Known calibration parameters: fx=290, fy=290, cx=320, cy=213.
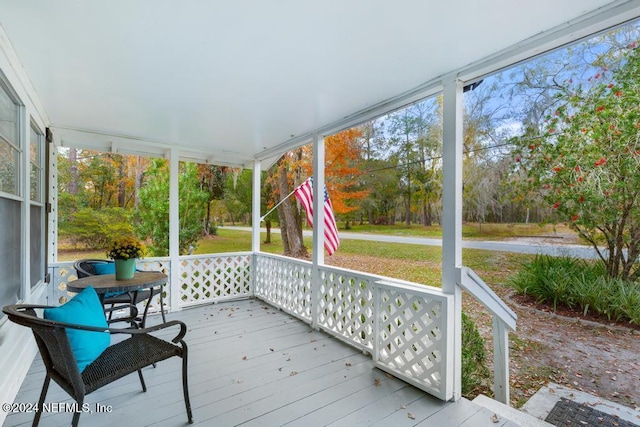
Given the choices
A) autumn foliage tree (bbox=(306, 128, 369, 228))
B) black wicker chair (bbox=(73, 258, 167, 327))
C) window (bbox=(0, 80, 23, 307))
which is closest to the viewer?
window (bbox=(0, 80, 23, 307))

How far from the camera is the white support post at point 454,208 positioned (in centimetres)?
225

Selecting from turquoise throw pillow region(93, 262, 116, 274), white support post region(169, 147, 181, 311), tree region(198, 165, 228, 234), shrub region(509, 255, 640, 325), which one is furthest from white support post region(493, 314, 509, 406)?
tree region(198, 165, 228, 234)

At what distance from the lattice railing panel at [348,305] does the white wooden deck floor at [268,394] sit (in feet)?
0.57

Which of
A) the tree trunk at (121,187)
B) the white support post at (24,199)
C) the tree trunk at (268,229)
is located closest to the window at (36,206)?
the white support post at (24,199)

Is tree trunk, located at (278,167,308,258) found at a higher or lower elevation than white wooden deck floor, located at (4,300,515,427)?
higher

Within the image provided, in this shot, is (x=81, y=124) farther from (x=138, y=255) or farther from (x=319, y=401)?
(x=319, y=401)

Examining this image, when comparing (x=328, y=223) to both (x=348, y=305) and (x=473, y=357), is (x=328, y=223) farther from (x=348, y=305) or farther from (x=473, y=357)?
(x=473, y=357)

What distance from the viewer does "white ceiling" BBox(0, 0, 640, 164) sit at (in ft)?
5.13

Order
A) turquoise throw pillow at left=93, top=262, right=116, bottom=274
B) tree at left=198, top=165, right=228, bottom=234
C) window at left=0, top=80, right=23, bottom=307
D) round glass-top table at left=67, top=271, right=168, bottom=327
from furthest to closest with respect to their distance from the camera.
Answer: tree at left=198, top=165, right=228, bottom=234 → turquoise throw pillow at left=93, top=262, right=116, bottom=274 → round glass-top table at left=67, top=271, right=168, bottom=327 → window at left=0, top=80, right=23, bottom=307

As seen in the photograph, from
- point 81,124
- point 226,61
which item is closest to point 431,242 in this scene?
point 226,61

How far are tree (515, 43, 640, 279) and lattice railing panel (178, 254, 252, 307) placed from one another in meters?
4.34

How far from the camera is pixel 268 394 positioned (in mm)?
2303

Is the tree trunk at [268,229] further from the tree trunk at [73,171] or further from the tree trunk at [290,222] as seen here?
the tree trunk at [73,171]

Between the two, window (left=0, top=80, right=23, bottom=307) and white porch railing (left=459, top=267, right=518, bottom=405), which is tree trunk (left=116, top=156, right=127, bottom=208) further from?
white porch railing (left=459, top=267, right=518, bottom=405)
